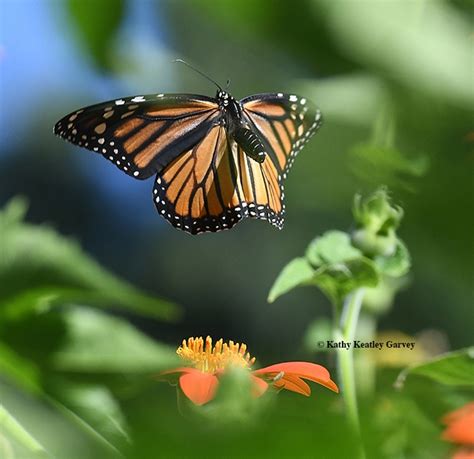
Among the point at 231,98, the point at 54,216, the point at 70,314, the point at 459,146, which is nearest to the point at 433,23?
the point at 459,146

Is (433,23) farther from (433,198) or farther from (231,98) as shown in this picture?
(231,98)

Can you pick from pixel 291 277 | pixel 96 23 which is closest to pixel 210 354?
pixel 291 277

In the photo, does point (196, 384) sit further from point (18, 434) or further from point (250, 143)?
point (250, 143)

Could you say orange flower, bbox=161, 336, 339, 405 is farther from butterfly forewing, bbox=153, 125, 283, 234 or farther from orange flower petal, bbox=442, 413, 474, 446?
butterfly forewing, bbox=153, 125, 283, 234

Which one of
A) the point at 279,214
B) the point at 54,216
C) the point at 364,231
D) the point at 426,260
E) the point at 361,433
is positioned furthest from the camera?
the point at 54,216

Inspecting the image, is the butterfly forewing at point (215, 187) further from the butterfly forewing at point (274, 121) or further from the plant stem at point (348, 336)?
the plant stem at point (348, 336)

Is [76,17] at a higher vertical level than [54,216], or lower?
lower
